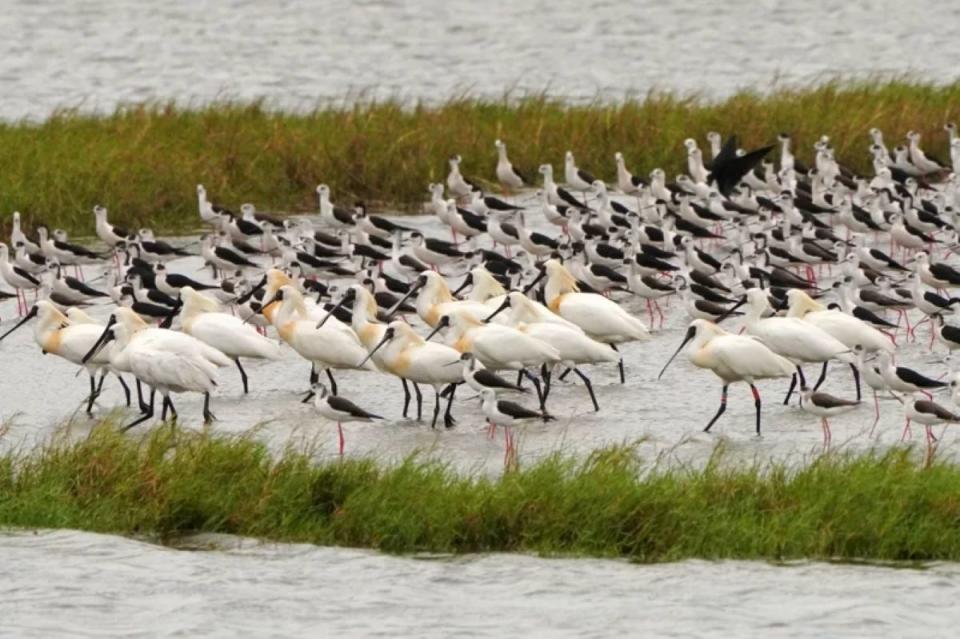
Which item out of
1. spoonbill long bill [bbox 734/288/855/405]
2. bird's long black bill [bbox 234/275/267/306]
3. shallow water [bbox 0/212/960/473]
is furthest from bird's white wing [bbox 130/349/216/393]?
spoonbill long bill [bbox 734/288/855/405]

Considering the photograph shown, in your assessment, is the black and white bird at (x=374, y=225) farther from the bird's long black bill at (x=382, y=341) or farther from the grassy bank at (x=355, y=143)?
the bird's long black bill at (x=382, y=341)

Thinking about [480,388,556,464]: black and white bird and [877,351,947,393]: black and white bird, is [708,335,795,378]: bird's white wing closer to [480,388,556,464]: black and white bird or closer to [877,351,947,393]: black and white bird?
[877,351,947,393]: black and white bird

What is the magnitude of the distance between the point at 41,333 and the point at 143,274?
9.59 feet

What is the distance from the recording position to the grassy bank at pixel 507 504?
12.7 metres

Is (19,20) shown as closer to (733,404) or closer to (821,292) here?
(821,292)

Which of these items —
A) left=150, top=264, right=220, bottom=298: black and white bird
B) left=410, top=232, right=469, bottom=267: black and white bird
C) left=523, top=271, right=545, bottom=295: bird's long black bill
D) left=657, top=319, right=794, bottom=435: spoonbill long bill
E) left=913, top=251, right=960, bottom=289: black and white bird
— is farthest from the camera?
left=410, top=232, right=469, bottom=267: black and white bird

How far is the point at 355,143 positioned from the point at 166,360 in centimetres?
1030

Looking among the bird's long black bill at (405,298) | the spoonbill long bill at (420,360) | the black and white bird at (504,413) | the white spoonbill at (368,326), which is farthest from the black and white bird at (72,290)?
the black and white bird at (504,413)

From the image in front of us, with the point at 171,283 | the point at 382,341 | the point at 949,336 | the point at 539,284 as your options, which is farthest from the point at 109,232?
the point at 949,336

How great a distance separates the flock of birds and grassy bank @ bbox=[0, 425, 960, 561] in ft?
5.27

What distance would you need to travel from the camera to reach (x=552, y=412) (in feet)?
53.4

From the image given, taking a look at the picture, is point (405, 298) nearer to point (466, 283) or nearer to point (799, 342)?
point (466, 283)

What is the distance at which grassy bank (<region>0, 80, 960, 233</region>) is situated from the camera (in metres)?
23.7

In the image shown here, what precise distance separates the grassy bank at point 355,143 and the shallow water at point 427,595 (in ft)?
36.1
